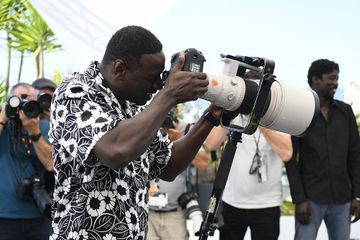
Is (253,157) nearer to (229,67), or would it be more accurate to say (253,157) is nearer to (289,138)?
(289,138)

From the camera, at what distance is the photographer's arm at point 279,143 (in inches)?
133

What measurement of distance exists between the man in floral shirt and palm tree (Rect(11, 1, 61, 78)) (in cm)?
1191

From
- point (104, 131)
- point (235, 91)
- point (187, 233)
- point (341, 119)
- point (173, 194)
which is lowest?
point (187, 233)

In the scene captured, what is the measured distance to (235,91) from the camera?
1.71 meters

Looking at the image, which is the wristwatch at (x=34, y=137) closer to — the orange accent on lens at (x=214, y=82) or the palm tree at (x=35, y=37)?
the orange accent on lens at (x=214, y=82)

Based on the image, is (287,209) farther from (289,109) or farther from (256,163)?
(289,109)

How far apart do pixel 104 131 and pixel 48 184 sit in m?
1.73

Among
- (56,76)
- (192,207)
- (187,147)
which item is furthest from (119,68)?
(56,76)

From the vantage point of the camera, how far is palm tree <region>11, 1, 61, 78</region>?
13227mm

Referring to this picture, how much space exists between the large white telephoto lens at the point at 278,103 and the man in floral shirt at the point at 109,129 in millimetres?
228

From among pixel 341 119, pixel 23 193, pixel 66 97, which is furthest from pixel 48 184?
pixel 341 119

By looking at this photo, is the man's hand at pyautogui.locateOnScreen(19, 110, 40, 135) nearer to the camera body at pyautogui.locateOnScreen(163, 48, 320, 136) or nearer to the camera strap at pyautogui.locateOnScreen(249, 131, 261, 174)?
the camera strap at pyautogui.locateOnScreen(249, 131, 261, 174)

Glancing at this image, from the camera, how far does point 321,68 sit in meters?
3.68

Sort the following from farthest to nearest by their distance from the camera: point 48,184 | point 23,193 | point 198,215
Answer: point 198,215
point 48,184
point 23,193
